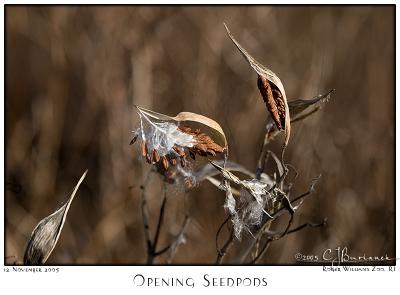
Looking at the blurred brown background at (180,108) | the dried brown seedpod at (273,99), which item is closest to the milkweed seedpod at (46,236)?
the dried brown seedpod at (273,99)

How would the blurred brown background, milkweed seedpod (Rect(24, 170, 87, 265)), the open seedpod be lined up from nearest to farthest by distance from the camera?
the open seedpod, milkweed seedpod (Rect(24, 170, 87, 265)), the blurred brown background

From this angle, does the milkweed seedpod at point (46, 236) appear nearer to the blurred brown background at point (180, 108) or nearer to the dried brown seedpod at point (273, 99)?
the dried brown seedpod at point (273, 99)

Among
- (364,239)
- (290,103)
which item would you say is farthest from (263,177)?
(364,239)

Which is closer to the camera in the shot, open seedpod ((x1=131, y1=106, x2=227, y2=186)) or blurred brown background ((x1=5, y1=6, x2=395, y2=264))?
open seedpod ((x1=131, y1=106, x2=227, y2=186))

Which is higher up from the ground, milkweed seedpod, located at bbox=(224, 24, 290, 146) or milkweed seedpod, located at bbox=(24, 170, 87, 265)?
milkweed seedpod, located at bbox=(224, 24, 290, 146)

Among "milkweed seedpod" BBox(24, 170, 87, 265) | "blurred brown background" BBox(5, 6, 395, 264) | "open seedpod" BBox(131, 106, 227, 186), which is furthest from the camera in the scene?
"blurred brown background" BBox(5, 6, 395, 264)

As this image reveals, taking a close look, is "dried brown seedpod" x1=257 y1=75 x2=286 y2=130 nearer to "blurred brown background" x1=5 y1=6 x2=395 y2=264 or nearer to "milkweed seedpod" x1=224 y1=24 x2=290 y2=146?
"milkweed seedpod" x1=224 y1=24 x2=290 y2=146

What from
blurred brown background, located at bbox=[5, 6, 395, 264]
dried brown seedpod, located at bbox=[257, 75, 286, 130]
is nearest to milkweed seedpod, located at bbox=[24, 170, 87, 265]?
dried brown seedpod, located at bbox=[257, 75, 286, 130]
